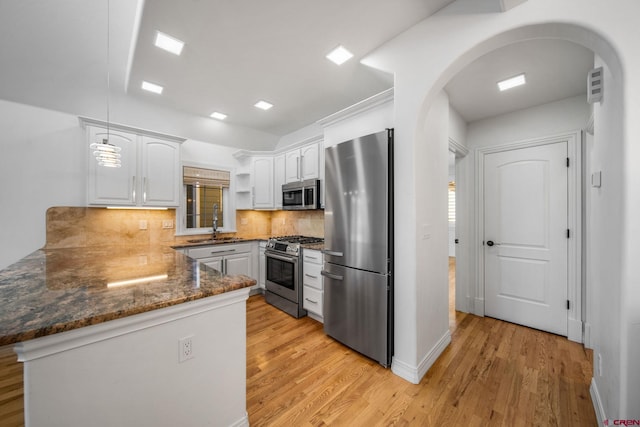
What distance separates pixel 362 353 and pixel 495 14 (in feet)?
9.09

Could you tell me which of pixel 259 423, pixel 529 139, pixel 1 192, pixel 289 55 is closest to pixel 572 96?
pixel 529 139

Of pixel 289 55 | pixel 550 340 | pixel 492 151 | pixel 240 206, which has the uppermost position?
pixel 289 55

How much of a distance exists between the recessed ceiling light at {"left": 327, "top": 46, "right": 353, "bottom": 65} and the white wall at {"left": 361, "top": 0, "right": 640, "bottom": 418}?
262mm

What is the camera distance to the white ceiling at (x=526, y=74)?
1.88m

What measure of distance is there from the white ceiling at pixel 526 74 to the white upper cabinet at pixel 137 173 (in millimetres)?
3566

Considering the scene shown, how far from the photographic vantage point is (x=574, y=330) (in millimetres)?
2496

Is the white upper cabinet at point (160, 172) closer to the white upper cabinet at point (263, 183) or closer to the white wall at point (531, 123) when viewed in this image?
the white upper cabinet at point (263, 183)

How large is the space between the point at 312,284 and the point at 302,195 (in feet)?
4.09

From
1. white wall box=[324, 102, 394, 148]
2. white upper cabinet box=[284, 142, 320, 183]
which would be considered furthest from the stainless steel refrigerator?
white upper cabinet box=[284, 142, 320, 183]

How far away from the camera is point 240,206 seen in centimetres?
424

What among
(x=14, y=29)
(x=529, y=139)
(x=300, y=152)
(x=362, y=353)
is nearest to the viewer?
(x=14, y=29)

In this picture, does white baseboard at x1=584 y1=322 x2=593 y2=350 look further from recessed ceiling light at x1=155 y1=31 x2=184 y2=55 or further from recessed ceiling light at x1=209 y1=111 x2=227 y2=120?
recessed ceiling light at x1=209 y1=111 x2=227 y2=120

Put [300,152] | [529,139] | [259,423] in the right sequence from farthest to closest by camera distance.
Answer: [300,152] → [529,139] → [259,423]

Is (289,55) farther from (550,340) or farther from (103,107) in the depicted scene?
(550,340)
